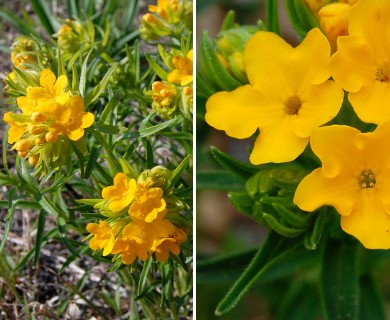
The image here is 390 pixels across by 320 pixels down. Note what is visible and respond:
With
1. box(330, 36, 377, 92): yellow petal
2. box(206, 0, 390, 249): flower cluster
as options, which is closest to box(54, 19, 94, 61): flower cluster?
box(206, 0, 390, 249): flower cluster

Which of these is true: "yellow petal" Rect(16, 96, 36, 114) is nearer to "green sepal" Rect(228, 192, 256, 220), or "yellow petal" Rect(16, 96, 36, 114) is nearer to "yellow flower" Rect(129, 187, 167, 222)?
"yellow flower" Rect(129, 187, 167, 222)

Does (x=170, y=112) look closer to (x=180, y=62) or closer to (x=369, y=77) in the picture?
(x=180, y=62)

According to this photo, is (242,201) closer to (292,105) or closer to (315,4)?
(292,105)

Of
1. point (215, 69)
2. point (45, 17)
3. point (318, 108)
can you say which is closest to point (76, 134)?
point (215, 69)

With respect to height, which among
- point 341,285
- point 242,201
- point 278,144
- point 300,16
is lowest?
point 341,285

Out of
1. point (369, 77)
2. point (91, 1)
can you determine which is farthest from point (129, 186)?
point (91, 1)

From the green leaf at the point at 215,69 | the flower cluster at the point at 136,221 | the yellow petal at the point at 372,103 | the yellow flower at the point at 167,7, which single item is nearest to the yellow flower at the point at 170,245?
the flower cluster at the point at 136,221
